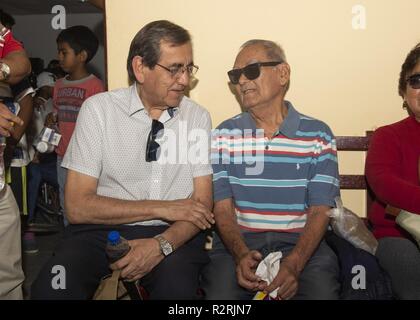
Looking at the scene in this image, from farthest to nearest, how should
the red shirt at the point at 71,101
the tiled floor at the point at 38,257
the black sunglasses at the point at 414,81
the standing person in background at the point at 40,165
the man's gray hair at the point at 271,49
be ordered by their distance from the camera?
the standing person in background at the point at 40,165 < the red shirt at the point at 71,101 < the tiled floor at the point at 38,257 < the man's gray hair at the point at 271,49 < the black sunglasses at the point at 414,81

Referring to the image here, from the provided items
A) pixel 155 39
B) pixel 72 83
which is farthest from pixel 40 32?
pixel 155 39

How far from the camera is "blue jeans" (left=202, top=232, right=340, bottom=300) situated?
82.3 inches

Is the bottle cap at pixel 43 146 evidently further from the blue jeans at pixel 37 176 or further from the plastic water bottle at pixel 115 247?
the plastic water bottle at pixel 115 247

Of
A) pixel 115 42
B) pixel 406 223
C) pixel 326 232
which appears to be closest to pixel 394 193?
pixel 406 223

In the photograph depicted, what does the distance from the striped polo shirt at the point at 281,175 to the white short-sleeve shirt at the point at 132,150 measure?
0.54 ft

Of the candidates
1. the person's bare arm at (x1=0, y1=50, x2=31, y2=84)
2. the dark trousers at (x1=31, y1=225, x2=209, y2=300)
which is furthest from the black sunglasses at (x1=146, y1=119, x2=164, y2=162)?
the person's bare arm at (x1=0, y1=50, x2=31, y2=84)

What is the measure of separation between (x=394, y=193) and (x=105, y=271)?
4.96ft

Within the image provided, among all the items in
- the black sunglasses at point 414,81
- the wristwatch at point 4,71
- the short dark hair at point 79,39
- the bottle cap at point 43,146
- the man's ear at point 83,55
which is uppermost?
the short dark hair at point 79,39

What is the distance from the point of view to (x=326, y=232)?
8.22 feet

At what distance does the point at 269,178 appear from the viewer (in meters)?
2.43

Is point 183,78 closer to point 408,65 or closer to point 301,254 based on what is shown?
point 301,254

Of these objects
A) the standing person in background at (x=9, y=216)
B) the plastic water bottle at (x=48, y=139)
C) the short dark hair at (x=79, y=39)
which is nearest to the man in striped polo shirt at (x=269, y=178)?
the standing person in background at (x=9, y=216)

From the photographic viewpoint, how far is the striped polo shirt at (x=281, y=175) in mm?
2412
